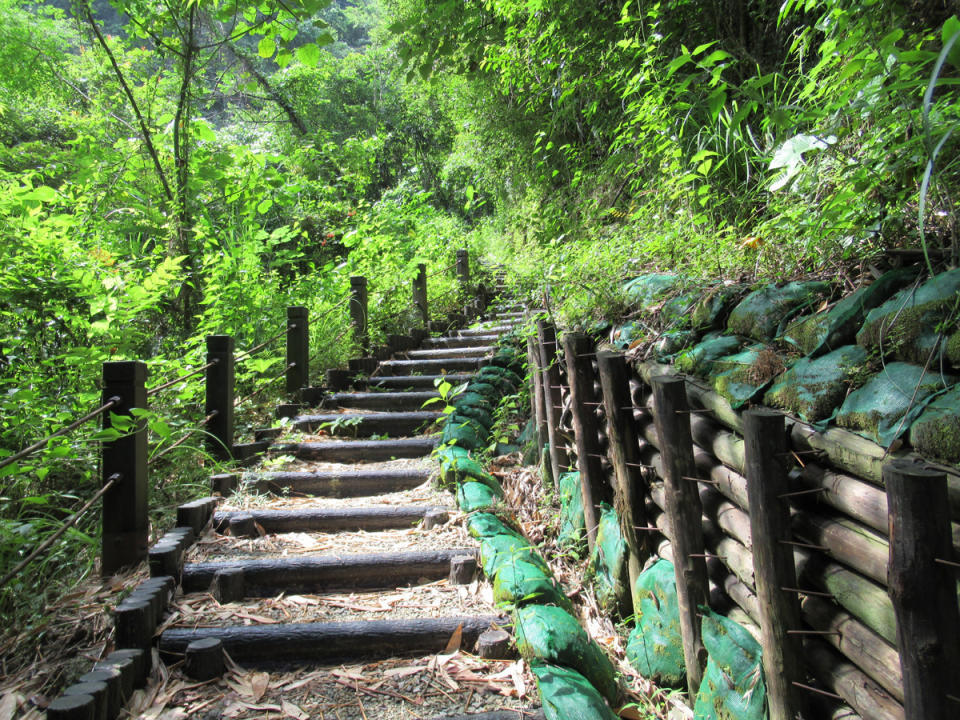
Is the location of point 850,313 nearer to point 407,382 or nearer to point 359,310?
point 407,382

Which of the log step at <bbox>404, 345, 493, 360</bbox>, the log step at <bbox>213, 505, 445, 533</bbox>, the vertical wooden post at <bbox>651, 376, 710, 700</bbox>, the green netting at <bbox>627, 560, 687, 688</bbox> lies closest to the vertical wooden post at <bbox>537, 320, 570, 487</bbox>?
the log step at <bbox>213, 505, 445, 533</bbox>

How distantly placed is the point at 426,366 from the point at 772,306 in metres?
4.67

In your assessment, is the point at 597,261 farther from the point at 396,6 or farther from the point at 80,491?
the point at 396,6

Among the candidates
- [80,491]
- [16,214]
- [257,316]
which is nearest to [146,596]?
[80,491]

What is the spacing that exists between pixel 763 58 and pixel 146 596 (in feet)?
15.9

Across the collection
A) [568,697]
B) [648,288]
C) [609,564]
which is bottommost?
[568,697]

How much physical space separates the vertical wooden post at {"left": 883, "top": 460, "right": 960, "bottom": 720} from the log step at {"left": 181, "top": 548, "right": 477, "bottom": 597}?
2.11m

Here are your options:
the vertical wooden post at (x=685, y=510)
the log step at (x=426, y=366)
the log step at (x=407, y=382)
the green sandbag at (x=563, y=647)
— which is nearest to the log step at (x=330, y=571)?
the green sandbag at (x=563, y=647)

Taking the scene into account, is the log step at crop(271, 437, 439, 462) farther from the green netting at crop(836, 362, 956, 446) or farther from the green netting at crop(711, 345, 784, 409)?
the green netting at crop(836, 362, 956, 446)

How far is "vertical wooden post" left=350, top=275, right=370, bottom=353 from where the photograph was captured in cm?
648

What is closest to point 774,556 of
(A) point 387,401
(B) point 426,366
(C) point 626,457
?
(C) point 626,457

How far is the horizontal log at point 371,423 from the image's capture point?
490 centimetres

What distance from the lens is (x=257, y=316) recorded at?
18.2 feet

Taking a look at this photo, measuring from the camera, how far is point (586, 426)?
3211mm
